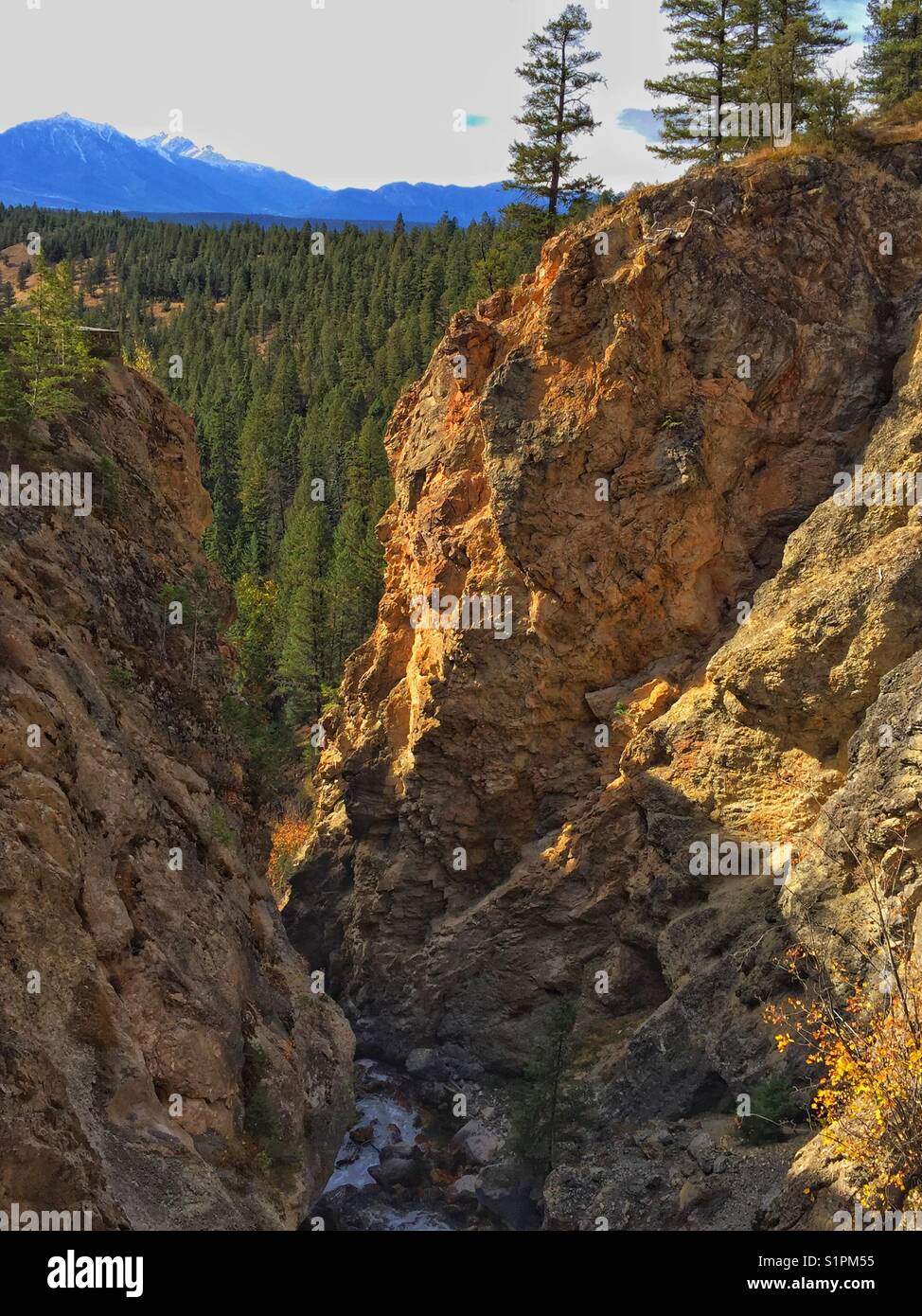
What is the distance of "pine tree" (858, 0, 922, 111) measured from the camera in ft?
121

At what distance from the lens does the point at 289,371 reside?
88562 millimetres

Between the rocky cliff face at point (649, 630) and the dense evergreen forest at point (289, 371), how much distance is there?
291 inches

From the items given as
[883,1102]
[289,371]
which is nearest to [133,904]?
[883,1102]

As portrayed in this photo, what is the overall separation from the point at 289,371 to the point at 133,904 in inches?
2986

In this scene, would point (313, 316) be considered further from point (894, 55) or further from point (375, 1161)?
point (375, 1161)

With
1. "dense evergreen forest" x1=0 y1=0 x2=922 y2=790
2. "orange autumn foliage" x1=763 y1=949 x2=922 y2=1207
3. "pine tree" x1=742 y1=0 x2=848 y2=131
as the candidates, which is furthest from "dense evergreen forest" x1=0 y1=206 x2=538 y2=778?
"orange autumn foliage" x1=763 y1=949 x2=922 y2=1207

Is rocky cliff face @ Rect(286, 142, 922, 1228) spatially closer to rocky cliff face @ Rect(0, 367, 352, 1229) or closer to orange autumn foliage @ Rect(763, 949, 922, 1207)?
rocky cliff face @ Rect(0, 367, 352, 1229)

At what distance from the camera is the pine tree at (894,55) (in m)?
37.0

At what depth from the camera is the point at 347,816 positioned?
1508 inches

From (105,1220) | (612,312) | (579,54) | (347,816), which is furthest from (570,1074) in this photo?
(579,54)

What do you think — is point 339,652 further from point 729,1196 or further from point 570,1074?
point 729,1196

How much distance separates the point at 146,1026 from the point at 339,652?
39582mm

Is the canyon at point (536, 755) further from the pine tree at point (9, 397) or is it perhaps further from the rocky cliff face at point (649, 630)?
the pine tree at point (9, 397)

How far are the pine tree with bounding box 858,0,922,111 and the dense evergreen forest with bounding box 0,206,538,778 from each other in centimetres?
1331
